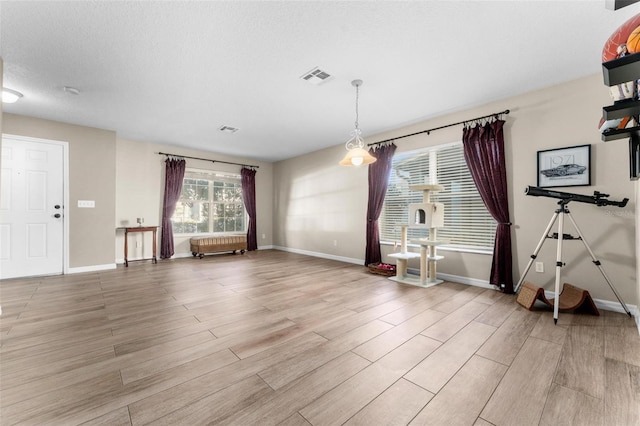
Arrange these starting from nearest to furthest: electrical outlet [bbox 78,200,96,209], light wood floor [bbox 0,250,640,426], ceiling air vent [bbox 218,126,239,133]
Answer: light wood floor [bbox 0,250,640,426]
electrical outlet [bbox 78,200,96,209]
ceiling air vent [bbox 218,126,239,133]

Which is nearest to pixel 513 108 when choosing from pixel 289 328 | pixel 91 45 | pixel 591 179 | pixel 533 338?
pixel 591 179

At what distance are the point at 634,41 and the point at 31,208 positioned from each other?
254 inches

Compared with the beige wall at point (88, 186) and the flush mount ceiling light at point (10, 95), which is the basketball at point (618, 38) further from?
the beige wall at point (88, 186)

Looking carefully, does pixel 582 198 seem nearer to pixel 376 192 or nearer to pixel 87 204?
pixel 376 192

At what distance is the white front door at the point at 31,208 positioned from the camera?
4.03 m

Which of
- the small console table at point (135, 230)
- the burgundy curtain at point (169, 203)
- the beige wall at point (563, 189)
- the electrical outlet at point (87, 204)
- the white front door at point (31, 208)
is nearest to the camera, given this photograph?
the beige wall at point (563, 189)

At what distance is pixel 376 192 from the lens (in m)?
4.95

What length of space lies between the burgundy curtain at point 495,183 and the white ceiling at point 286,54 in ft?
1.60

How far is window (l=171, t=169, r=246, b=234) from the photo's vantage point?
6430mm

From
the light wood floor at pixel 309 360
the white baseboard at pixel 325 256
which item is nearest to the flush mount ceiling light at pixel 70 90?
the light wood floor at pixel 309 360

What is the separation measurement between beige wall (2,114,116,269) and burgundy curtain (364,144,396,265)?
4.79 meters

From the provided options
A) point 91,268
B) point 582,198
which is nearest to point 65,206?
point 91,268

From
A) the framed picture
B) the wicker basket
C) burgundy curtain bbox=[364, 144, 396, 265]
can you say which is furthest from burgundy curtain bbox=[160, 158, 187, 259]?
the framed picture

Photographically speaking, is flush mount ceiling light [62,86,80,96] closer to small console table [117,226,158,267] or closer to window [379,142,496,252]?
small console table [117,226,158,267]
